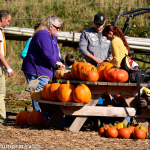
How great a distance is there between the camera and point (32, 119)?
198 inches

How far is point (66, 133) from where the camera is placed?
4.38m

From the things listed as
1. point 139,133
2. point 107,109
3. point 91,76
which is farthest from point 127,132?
point 91,76

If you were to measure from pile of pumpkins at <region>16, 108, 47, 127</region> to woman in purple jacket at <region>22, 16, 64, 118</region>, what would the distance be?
496mm

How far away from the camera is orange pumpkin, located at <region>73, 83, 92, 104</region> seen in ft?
14.1

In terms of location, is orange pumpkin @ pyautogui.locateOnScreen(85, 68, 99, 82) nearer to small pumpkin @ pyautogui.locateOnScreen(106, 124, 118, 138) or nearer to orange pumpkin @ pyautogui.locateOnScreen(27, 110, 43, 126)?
small pumpkin @ pyautogui.locateOnScreen(106, 124, 118, 138)

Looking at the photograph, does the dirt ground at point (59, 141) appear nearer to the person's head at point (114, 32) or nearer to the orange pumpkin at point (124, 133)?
the orange pumpkin at point (124, 133)

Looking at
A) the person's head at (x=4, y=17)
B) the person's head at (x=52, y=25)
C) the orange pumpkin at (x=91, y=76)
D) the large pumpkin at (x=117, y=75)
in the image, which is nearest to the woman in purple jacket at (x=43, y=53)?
the person's head at (x=52, y=25)

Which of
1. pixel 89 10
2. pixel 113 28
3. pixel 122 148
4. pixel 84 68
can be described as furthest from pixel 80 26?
pixel 122 148

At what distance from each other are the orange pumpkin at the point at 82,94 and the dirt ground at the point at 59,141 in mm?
464

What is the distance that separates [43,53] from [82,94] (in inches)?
49.7

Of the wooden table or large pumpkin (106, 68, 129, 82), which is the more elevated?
large pumpkin (106, 68, 129, 82)

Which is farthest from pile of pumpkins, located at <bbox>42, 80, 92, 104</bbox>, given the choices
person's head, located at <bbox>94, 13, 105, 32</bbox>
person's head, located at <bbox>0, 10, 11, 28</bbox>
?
person's head, located at <bbox>94, 13, 105, 32</bbox>

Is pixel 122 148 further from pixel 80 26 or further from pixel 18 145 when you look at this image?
pixel 80 26

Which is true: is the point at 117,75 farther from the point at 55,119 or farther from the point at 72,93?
the point at 55,119
